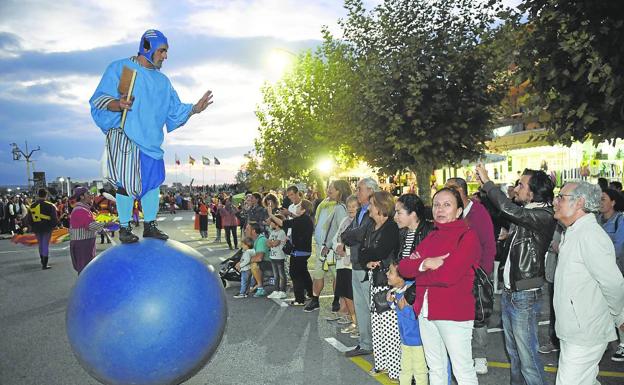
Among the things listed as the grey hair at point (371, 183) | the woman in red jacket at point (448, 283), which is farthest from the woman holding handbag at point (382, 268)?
the woman in red jacket at point (448, 283)

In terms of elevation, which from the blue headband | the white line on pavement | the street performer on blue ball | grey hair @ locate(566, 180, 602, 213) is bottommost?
the white line on pavement

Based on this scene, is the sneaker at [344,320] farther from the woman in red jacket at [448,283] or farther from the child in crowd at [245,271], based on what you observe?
the woman in red jacket at [448,283]

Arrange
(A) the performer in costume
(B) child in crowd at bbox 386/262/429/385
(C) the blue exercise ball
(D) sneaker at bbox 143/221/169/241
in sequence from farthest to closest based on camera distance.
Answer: (A) the performer in costume, (B) child in crowd at bbox 386/262/429/385, (D) sneaker at bbox 143/221/169/241, (C) the blue exercise ball

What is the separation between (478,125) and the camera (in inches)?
611

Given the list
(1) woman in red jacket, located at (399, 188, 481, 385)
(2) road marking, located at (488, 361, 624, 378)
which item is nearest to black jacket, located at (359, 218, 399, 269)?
(1) woman in red jacket, located at (399, 188, 481, 385)

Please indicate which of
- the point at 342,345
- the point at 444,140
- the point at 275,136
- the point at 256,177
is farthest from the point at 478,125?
the point at 256,177

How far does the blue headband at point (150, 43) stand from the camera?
11.8ft

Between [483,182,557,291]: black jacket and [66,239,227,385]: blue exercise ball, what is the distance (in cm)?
267

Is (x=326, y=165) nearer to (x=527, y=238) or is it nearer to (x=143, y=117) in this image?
(x=527, y=238)

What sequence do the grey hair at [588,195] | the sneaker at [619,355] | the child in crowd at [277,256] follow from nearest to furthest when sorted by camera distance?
1. the grey hair at [588,195]
2. the sneaker at [619,355]
3. the child in crowd at [277,256]

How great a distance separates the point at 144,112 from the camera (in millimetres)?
3516

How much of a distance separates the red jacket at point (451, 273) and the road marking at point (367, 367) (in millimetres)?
1569

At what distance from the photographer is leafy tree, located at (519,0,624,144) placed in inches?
243

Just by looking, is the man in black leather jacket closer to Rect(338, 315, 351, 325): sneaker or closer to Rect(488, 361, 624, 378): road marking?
Rect(488, 361, 624, 378): road marking
